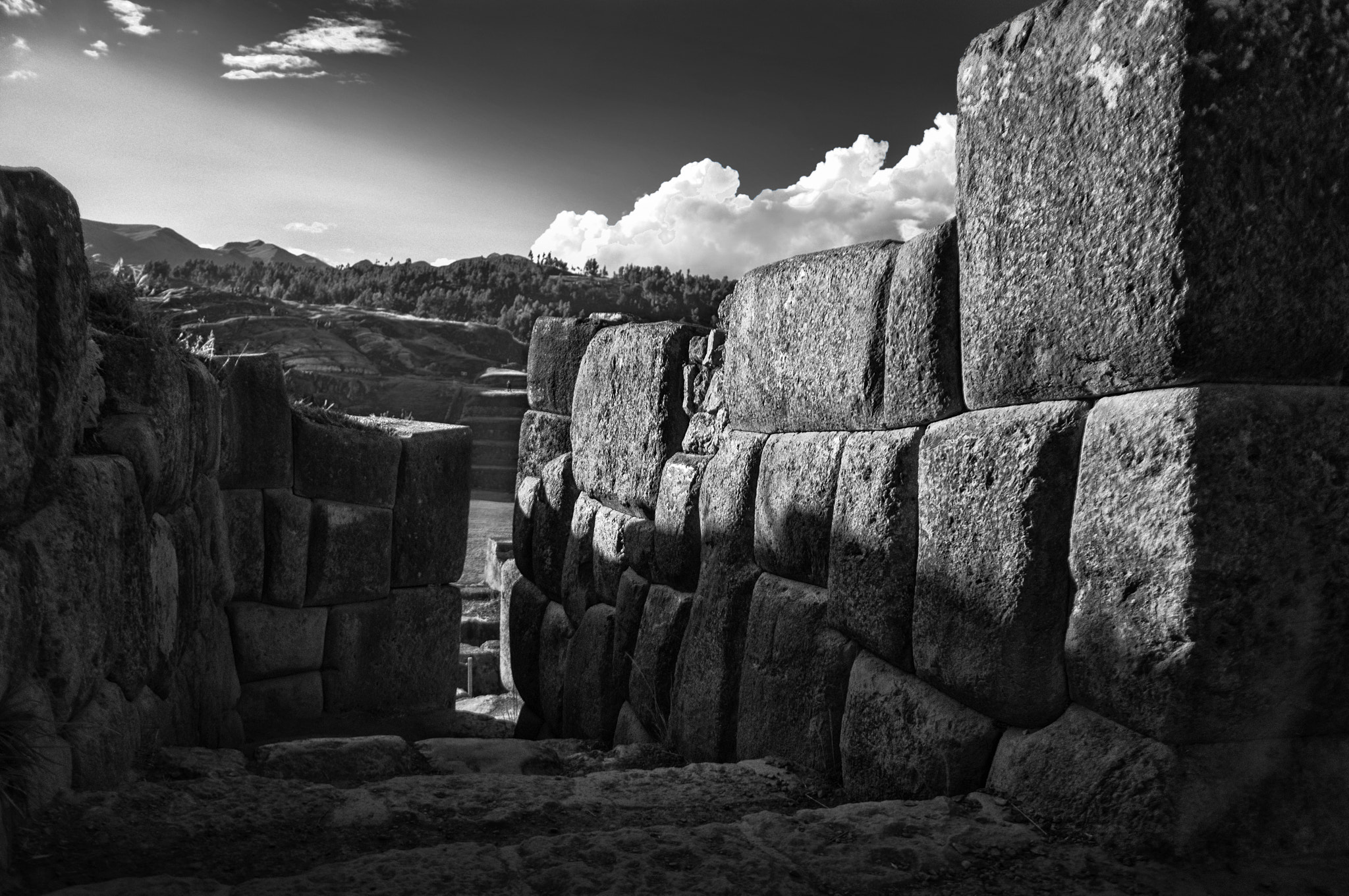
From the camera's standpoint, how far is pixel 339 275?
3956cm

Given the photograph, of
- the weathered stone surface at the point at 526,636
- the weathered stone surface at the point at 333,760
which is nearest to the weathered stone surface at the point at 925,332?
the weathered stone surface at the point at 333,760

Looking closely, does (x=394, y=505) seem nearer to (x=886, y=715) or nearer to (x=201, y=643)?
(x=201, y=643)

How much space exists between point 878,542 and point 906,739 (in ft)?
1.61

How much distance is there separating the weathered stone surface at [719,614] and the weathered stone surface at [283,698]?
291 cm

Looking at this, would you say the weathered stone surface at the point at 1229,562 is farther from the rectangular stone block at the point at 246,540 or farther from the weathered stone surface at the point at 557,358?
the rectangular stone block at the point at 246,540

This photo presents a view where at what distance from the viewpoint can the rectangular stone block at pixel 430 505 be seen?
6285mm

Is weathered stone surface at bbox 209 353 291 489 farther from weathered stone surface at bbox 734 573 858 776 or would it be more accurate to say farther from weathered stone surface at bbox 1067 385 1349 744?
weathered stone surface at bbox 1067 385 1349 744

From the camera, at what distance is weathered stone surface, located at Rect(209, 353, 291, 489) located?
5.45m

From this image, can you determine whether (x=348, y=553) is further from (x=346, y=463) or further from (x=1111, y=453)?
(x=1111, y=453)

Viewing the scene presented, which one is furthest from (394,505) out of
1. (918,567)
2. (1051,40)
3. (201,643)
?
(1051,40)

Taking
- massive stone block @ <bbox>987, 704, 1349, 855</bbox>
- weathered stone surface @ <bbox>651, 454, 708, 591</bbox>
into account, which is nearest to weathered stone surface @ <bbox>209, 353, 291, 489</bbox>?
weathered stone surface @ <bbox>651, 454, 708, 591</bbox>

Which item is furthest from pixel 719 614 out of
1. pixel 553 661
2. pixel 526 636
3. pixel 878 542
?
pixel 526 636

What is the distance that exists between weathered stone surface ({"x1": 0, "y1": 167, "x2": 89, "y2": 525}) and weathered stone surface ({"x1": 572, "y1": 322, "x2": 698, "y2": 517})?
2.23m

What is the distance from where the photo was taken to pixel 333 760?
368cm
